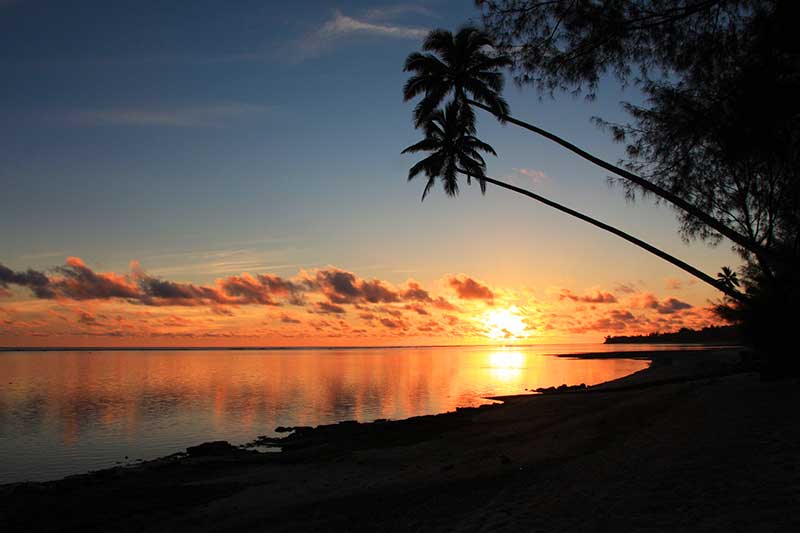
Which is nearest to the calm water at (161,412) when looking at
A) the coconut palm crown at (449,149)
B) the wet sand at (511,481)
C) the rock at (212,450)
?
the rock at (212,450)

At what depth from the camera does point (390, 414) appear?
38.6 meters

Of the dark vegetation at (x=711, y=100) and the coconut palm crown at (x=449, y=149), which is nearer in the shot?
the dark vegetation at (x=711, y=100)

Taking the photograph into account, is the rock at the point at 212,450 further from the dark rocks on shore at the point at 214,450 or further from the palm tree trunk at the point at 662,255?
the palm tree trunk at the point at 662,255

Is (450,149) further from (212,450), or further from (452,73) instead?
(212,450)

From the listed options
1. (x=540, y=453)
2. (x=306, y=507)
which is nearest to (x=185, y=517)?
(x=306, y=507)

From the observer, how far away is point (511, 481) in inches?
472

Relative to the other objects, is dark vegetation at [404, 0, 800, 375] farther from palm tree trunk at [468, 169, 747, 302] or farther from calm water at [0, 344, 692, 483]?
calm water at [0, 344, 692, 483]

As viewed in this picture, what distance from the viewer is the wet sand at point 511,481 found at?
909cm

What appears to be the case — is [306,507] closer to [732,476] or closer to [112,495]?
[112,495]

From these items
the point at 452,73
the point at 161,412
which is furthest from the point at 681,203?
the point at 161,412

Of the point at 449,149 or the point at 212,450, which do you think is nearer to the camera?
the point at 212,450

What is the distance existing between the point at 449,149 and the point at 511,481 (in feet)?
81.9

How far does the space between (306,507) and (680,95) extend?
14185 mm

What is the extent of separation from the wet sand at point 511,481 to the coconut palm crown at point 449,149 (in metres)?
16.6
